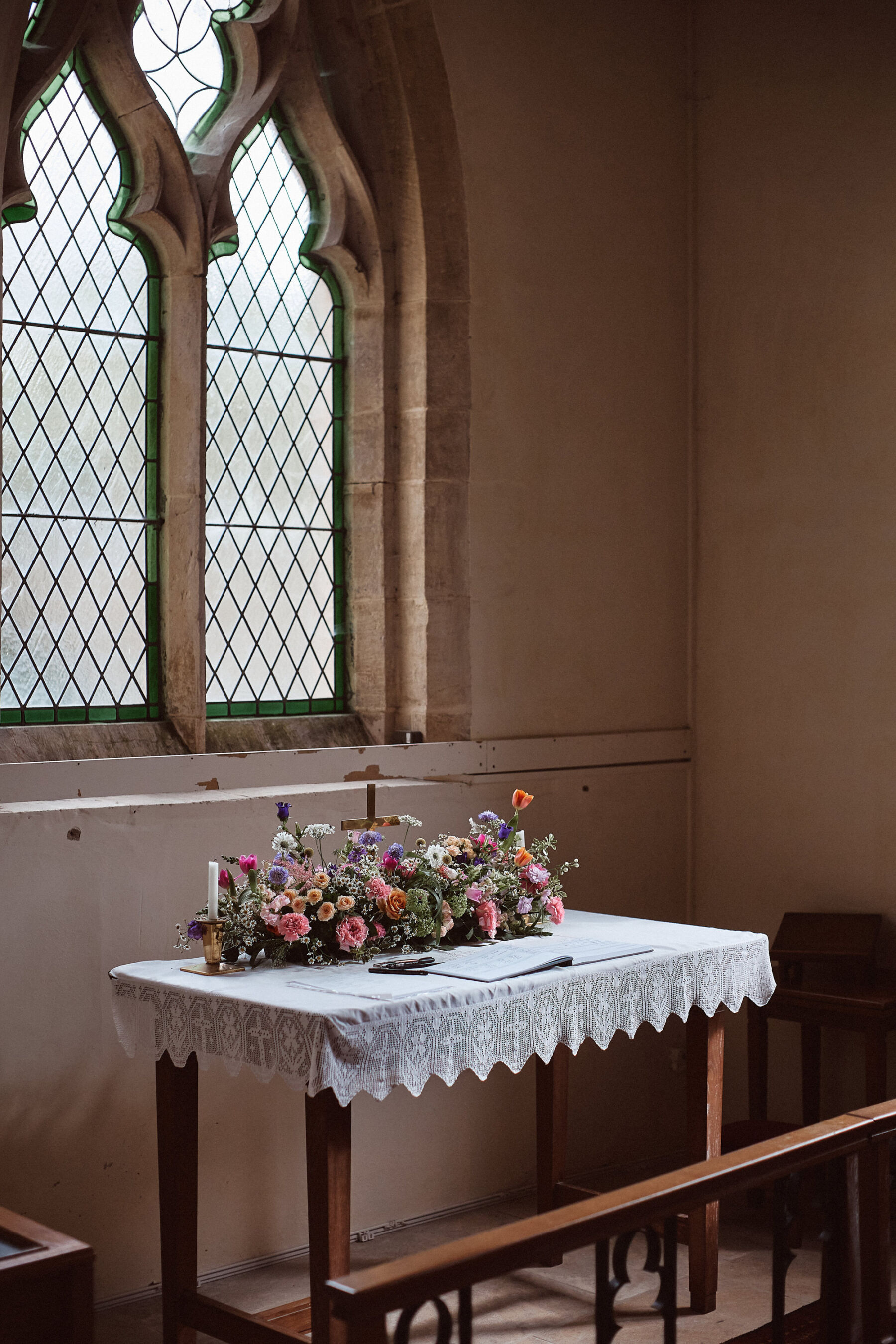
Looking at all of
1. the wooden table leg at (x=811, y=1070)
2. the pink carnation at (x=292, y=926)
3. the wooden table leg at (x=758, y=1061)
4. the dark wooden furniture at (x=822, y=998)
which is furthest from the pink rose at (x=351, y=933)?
the wooden table leg at (x=811, y=1070)

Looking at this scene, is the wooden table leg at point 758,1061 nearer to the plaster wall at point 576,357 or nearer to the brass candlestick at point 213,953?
the plaster wall at point 576,357

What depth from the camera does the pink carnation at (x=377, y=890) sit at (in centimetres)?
430

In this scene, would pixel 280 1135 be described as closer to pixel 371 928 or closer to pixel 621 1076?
pixel 371 928

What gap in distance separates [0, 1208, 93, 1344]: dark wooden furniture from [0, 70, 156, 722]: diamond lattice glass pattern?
2547mm

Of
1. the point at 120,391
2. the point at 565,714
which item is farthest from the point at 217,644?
the point at 565,714

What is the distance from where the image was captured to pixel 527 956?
14.1ft

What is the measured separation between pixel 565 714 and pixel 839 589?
1177 millimetres

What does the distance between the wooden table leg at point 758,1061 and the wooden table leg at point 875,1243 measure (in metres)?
2.67

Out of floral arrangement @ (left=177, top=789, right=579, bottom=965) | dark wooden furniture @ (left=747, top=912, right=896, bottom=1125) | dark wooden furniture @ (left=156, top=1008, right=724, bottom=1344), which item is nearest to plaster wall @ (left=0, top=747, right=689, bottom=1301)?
floral arrangement @ (left=177, top=789, right=579, bottom=965)

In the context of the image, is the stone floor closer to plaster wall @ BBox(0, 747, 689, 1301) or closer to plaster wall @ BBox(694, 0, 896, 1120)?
plaster wall @ BBox(0, 747, 689, 1301)

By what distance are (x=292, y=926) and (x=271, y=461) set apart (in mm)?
2088

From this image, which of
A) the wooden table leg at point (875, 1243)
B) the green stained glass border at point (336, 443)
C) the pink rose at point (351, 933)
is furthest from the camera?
the green stained glass border at point (336, 443)

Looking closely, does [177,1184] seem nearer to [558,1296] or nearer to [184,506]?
[558,1296]

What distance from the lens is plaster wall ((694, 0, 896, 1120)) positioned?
590 cm
